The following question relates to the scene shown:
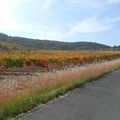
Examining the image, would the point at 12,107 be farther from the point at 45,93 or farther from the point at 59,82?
the point at 59,82

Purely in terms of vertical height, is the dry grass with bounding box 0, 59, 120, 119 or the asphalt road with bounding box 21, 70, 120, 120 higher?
the dry grass with bounding box 0, 59, 120, 119

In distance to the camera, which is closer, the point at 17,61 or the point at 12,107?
the point at 12,107

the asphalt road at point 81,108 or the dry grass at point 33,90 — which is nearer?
the asphalt road at point 81,108

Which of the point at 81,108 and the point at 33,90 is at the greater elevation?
the point at 33,90

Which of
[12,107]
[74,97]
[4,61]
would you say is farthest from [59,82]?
[4,61]

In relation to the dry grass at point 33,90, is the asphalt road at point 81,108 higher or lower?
lower

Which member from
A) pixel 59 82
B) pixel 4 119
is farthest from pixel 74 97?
pixel 4 119

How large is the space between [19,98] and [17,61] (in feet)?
119

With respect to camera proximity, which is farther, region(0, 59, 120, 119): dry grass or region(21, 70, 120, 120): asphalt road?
region(0, 59, 120, 119): dry grass

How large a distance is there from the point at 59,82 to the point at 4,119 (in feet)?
30.4

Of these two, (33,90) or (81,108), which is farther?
(33,90)

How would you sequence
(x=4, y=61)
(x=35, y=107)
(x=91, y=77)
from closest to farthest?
(x=35, y=107), (x=91, y=77), (x=4, y=61)

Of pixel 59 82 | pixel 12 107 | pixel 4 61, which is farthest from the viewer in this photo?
pixel 4 61

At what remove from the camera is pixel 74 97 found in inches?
668
